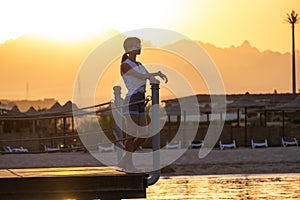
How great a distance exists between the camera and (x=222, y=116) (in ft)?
195

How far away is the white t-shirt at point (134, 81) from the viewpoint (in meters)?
10.4

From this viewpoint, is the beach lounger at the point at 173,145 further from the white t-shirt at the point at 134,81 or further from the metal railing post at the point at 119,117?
the white t-shirt at the point at 134,81

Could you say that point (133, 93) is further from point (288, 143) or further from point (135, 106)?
point (288, 143)

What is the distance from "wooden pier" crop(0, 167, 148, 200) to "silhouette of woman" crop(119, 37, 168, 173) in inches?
61.0

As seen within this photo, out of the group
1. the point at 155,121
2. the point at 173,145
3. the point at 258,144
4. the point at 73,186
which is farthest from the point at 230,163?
the point at 73,186

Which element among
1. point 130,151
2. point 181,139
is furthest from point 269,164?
point 130,151

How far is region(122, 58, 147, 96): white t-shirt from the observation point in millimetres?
10409

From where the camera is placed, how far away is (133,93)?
34.3 feet

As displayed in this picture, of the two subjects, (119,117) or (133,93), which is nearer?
(133,93)

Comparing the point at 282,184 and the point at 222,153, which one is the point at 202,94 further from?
the point at 282,184

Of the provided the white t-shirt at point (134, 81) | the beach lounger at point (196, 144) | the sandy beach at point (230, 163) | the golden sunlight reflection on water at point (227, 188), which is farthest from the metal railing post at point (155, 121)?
the beach lounger at point (196, 144)

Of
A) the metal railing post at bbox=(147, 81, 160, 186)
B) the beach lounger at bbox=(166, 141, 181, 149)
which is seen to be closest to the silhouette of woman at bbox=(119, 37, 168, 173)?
the metal railing post at bbox=(147, 81, 160, 186)

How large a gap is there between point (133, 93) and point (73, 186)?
213cm

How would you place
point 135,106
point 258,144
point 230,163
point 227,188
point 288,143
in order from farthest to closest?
point 288,143 → point 258,144 → point 230,163 → point 227,188 → point 135,106
